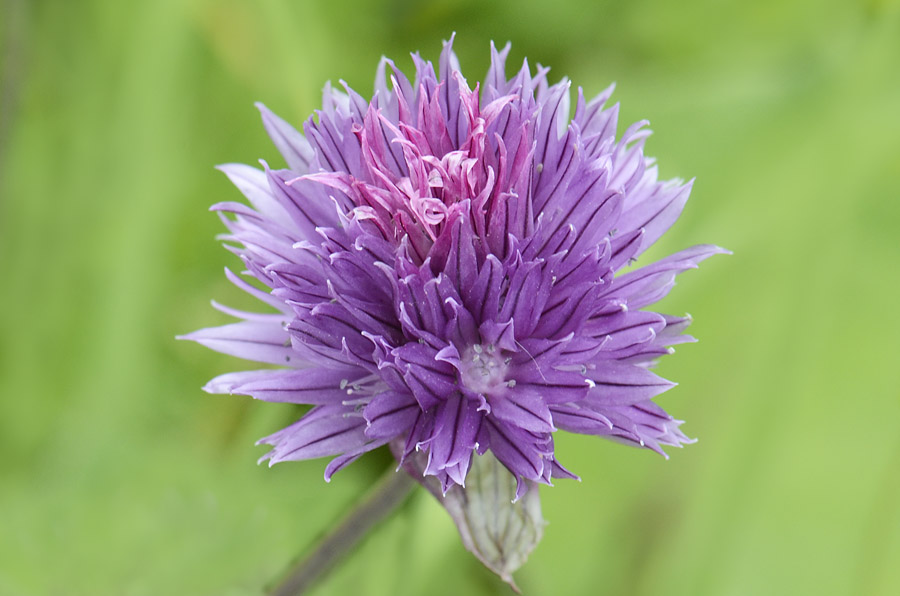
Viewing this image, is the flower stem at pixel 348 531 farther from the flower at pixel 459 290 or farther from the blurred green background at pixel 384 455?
the blurred green background at pixel 384 455

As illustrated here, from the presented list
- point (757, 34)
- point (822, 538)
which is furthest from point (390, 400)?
point (757, 34)

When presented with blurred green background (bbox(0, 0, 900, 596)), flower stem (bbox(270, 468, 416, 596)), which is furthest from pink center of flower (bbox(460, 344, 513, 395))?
blurred green background (bbox(0, 0, 900, 596))

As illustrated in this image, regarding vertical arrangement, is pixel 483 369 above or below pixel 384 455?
above

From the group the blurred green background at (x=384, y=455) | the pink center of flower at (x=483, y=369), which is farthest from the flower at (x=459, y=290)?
the blurred green background at (x=384, y=455)

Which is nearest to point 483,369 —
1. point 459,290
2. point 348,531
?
→ point 459,290

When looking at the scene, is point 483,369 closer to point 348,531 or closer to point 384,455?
point 348,531

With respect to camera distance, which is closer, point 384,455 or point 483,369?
point 483,369

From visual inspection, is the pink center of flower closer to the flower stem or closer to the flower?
the flower
